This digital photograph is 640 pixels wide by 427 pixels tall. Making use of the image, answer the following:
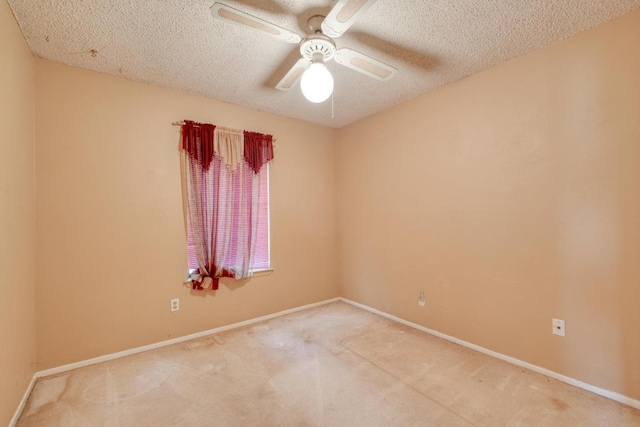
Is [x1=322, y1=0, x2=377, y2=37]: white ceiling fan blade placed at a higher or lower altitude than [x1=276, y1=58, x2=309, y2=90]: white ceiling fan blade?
lower

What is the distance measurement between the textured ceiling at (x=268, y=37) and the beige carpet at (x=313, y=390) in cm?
250

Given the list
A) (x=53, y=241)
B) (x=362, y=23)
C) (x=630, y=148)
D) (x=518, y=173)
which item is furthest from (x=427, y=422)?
(x=53, y=241)

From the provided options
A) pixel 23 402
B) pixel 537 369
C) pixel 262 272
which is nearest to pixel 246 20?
pixel 262 272

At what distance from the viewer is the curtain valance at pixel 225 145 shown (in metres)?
2.87

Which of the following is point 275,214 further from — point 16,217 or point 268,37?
point 16,217

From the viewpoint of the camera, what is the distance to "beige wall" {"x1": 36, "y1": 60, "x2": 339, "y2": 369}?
2273 mm

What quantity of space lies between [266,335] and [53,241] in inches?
79.0

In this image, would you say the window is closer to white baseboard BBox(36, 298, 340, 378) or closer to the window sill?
the window sill

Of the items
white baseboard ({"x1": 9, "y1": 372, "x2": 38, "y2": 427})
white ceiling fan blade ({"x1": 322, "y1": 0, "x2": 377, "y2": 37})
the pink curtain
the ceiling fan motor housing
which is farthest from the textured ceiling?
white baseboard ({"x1": 9, "y1": 372, "x2": 38, "y2": 427})

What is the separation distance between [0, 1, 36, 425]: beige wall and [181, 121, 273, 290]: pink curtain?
111 cm

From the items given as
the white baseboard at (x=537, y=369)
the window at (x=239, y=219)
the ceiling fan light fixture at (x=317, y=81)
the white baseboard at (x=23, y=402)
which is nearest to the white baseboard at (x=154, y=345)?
the white baseboard at (x=23, y=402)

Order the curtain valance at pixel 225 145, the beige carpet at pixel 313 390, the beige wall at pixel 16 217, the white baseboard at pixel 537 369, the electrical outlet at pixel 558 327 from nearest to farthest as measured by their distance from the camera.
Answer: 1. the beige wall at pixel 16 217
2. the beige carpet at pixel 313 390
3. the white baseboard at pixel 537 369
4. the electrical outlet at pixel 558 327
5. the curtain valance at pixel 225 145

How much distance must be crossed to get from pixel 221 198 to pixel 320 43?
6.24 feet

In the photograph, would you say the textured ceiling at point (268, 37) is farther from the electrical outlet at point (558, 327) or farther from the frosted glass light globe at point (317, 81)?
the electrical outlet at point (558, 327)
